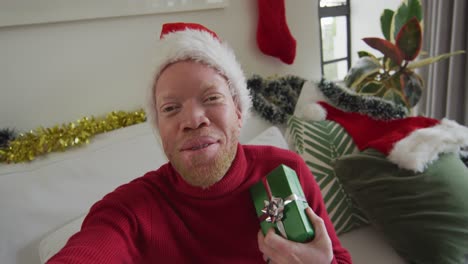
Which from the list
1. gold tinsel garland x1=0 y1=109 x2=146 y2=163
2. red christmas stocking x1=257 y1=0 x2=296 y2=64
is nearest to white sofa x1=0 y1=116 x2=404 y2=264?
gold tinsel garland x1=0 y1=109 x2=146 y2=163

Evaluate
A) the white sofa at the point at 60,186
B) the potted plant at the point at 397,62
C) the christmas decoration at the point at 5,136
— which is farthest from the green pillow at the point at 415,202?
the christmas decoration at the point at 5,136

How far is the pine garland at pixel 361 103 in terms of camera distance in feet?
4.84

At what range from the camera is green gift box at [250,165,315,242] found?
60cm

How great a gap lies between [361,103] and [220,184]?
3.27ft

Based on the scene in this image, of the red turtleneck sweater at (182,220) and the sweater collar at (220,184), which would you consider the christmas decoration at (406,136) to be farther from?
the sweater collar at (220,184)

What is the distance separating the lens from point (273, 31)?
5.56 feet

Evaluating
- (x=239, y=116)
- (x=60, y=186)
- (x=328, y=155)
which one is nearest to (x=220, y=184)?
(x=239, y=116)

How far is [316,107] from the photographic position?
4.89 ft

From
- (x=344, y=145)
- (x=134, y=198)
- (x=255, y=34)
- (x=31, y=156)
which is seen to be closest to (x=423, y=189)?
(x=344, y=145)

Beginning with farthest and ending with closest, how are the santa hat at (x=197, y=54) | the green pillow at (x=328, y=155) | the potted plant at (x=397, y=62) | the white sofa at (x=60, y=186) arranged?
1. the potted plant at (x=397, y=62)
2. the green pillow at (x=328, y=155)
3. the white sofa at (x=60, y=186)
4. the santa hat at (x=197, y=54)

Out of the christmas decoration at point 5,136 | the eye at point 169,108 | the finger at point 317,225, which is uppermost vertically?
the eye at point 169,108

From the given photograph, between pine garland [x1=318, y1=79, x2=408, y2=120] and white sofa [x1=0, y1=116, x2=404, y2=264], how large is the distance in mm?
615

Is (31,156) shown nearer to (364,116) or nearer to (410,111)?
(364,116)

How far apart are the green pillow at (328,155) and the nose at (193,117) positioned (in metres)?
0.76
